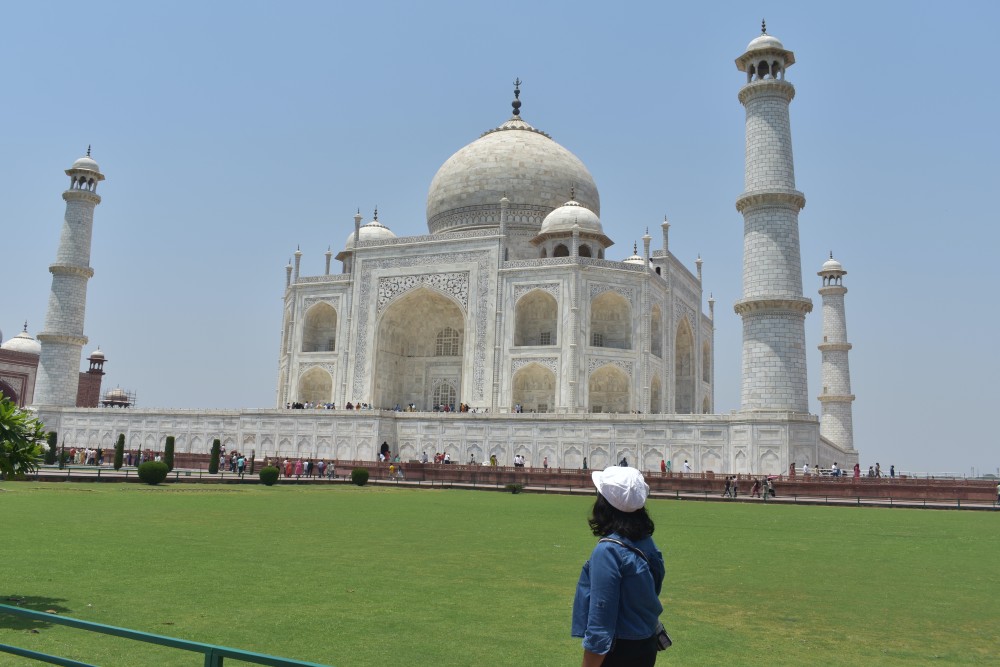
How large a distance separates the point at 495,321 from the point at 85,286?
16726mm

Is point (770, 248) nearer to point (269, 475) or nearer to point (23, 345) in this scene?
point (269, 475)

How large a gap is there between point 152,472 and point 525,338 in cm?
1769

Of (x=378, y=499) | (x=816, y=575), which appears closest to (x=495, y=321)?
(x=378, y=499)

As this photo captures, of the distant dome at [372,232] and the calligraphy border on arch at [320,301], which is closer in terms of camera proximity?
the calligraphy border on arch at [320,301]

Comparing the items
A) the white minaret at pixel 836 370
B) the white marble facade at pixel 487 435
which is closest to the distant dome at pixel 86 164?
the white marble facade at pixel 487 435

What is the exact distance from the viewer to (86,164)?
3475 centimetres

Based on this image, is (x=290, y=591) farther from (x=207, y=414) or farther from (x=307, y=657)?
(x=207, y=414)

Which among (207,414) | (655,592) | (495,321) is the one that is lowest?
(655,592)

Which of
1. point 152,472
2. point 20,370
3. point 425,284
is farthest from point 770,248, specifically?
point 20,370

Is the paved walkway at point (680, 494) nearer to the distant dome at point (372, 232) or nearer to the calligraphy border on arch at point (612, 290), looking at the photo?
the calligraphy border on arch at point (612, 290)

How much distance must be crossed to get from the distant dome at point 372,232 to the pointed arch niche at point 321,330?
390 cm

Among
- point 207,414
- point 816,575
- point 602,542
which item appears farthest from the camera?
point 207,414

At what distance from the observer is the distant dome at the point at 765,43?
2350 cm

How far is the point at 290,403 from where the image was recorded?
34.3 m
